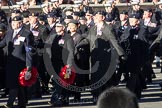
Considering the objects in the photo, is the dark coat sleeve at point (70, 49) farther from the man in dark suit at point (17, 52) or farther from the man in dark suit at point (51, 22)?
the man in dark suit at point (51, 22)

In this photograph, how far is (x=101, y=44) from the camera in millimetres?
12547

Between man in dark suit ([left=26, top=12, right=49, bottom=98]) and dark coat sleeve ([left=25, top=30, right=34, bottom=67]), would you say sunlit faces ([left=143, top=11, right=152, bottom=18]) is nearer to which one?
man in dark suit ([left=26, top=12, right=49, bottom=98])

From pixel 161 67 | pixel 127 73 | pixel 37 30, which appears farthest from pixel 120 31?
pixel 161 67

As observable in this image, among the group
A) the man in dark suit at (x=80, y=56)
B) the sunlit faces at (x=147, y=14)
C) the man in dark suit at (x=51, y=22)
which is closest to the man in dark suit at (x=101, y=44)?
the man in dark suit at (x=80, y=56)

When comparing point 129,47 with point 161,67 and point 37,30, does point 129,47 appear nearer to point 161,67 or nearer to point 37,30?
point 37,30

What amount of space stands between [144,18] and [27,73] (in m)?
5.20

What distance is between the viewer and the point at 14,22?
11742 mm

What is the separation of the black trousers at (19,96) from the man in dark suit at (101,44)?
163 cm

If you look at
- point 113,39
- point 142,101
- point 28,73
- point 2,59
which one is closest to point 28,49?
point 28,73

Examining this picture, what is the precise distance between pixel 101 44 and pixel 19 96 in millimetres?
1961

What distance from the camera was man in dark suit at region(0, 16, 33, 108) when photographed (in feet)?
38.1

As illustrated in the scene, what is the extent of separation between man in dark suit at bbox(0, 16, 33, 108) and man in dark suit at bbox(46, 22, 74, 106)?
1.03 metres

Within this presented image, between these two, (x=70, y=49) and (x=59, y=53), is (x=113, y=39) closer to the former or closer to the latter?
(x=70, y=49)

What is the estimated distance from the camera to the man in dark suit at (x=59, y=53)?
12562 millimetres
